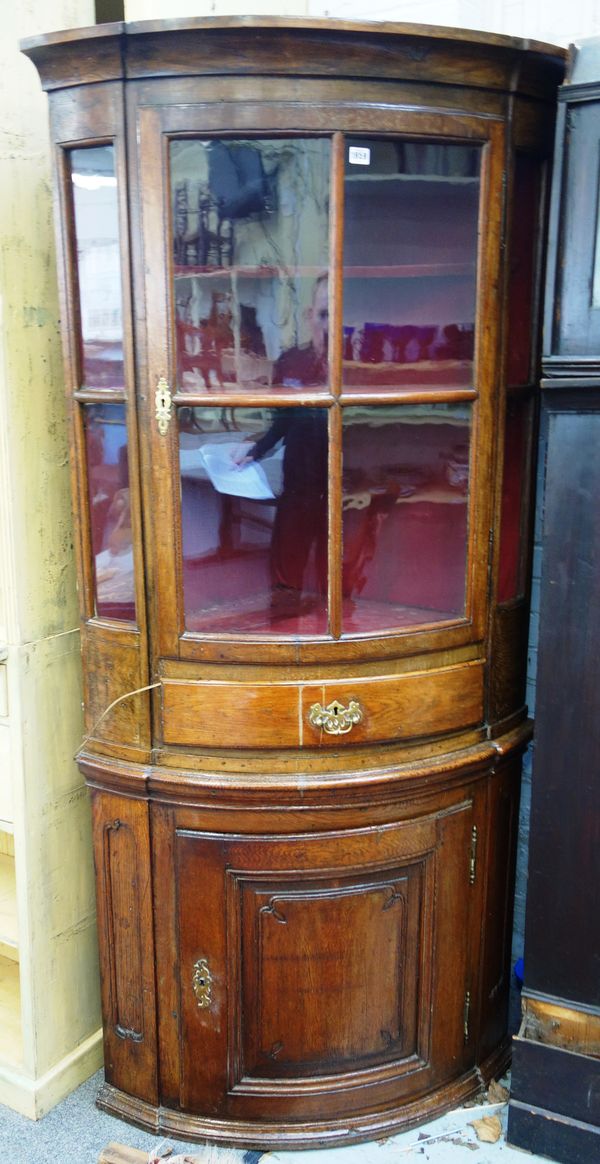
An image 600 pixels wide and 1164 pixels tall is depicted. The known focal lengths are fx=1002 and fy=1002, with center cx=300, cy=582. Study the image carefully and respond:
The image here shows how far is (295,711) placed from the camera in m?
1.77

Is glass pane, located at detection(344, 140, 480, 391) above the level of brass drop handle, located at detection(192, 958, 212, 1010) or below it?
above

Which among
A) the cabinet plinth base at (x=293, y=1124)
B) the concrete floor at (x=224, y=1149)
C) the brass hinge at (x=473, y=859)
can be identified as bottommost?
the concrete floor at (x=224, y=1149)

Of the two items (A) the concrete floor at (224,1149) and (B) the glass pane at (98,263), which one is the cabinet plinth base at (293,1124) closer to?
(A) the concrete floor at (224,1149)

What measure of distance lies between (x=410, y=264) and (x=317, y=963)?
4.22ft

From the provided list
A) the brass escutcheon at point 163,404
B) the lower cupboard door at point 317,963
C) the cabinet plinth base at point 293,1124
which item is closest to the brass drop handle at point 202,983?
the lower cupboard door at point 317,963

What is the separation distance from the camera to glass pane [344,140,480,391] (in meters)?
1.68

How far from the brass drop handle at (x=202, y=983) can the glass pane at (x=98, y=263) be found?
109 cm

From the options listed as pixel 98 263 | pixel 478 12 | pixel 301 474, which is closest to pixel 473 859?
pixel 301 474

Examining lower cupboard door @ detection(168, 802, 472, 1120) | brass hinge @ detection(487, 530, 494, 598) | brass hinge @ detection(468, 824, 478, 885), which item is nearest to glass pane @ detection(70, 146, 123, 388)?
brass hinge @ detection(487, 530, 494, 598)

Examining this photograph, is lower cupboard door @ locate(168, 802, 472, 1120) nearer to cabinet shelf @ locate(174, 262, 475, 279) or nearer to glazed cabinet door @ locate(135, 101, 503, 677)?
glazed cabinet door @ locate(135, 101, 503, 677)

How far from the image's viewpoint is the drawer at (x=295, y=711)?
1.76 meters

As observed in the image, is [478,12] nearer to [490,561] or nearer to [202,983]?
[490,561]

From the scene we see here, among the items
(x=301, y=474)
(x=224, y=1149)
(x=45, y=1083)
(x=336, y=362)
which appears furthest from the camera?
(x=45, y=1083)

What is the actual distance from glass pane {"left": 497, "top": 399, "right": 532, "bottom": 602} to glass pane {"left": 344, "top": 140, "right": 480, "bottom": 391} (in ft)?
0.56
